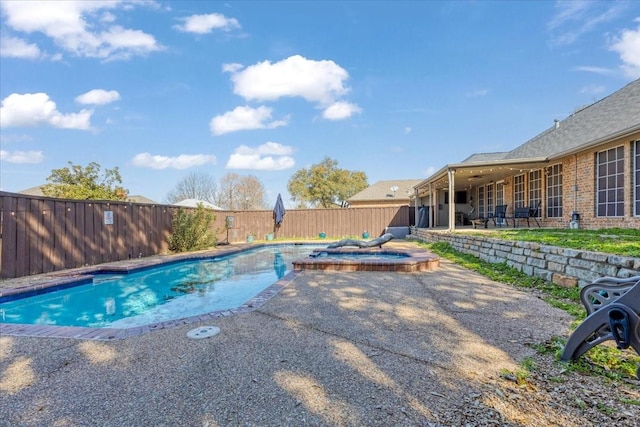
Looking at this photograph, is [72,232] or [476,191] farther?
[476,191]

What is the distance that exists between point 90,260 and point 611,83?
2286cm

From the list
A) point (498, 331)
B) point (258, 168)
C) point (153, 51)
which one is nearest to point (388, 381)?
point (498, 331)

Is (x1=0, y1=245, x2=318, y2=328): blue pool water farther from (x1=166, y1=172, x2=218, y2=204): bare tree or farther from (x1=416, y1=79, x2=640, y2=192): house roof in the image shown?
(x1=166, y1=172, x2=218, y2=204): bare tree

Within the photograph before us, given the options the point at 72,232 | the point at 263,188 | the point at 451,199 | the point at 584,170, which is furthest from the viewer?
the point at 263,188

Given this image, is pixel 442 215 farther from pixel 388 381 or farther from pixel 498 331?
pixel 388 381

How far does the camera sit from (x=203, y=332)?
339cm

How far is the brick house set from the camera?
7.43 meters

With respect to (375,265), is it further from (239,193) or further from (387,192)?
(239,193)

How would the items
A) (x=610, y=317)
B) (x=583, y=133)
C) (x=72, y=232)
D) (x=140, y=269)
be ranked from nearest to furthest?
(x=610, y=317) → (x=72, y=232) → (x=140, y=269) → (x=583, y=133)

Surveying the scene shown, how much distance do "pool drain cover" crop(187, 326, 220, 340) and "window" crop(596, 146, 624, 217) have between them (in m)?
9.34

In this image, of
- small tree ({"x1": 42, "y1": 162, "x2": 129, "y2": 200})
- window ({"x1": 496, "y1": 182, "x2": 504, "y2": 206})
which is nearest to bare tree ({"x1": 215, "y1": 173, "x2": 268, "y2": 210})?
small tree ({"x1": 42, "y1": 162, "x2": 129, "y2": 200})

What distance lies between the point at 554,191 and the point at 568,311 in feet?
26.6

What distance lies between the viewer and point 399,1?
488 inches

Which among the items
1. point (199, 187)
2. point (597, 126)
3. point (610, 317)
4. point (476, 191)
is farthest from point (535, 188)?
point (199, 187)
